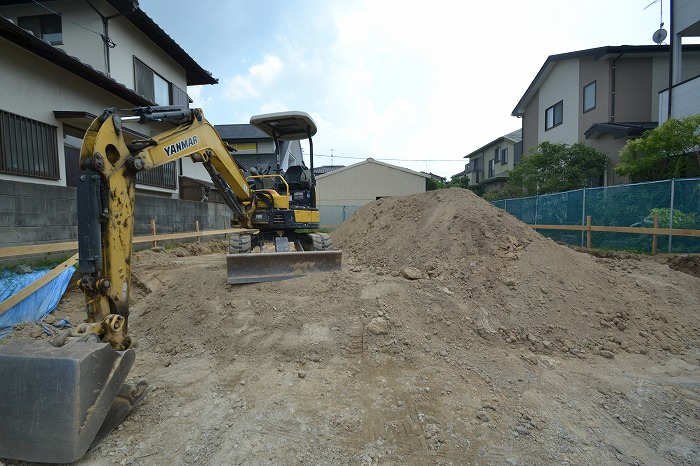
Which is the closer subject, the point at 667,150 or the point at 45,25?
the point at 667,150

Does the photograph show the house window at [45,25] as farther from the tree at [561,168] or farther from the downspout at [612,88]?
the downspout at [612,88]

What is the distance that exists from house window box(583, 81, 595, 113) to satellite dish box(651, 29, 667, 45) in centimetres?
223

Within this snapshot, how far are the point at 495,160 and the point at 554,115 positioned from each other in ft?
25.2

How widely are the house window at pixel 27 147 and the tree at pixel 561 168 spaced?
48.9 feet

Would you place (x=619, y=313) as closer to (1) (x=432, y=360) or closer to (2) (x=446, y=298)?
(2) (x=446, y=298)

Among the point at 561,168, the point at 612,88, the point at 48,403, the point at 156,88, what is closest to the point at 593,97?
the point at 612,88

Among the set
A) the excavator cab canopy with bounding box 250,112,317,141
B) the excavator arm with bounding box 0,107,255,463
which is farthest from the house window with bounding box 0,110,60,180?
the excavator arm with bounding box 0,107,255,463

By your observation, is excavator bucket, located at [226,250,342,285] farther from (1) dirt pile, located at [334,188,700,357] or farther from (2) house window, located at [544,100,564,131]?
(2) house window, located at [544,100,564,131]

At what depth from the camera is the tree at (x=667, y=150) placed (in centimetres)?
882

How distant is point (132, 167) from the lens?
3.16 metres

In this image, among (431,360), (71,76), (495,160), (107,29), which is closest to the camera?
(431,360)

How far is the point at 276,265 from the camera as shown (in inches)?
222

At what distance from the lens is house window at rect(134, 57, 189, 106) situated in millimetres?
11106

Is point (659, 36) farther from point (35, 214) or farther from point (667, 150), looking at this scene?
point (35, 214)
